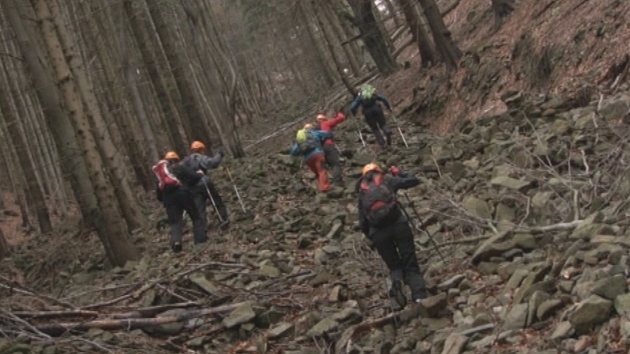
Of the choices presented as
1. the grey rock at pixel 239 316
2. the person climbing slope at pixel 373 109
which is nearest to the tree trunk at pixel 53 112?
the grey rock at pixel 239 316

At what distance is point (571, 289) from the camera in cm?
622

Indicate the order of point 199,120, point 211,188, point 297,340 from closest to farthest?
point 297,340 → point 211,188 → point 199,120

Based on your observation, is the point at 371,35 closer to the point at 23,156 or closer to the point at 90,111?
the point at 23,156

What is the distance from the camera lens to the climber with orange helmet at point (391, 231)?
313 inches

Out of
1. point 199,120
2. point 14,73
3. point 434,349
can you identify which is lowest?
point 434,349

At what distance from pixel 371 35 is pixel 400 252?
16.5 metres

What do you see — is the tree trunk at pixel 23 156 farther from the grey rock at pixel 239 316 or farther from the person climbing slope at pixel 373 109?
the grey rock at pixel 239 316

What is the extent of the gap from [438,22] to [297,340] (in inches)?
469

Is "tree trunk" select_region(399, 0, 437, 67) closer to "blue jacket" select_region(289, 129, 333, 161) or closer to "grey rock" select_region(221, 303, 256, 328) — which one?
"blue jacket" select_region(289, 129, 333, 161)

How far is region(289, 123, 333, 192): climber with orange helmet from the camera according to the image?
14.2 meters

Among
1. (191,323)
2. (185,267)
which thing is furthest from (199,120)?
(191,323)

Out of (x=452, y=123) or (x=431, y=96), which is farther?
(x=431, y=96)

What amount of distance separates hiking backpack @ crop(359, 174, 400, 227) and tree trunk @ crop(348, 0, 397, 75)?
48.0ft

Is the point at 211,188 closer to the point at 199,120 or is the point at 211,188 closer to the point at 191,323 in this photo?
the point at 191,323
